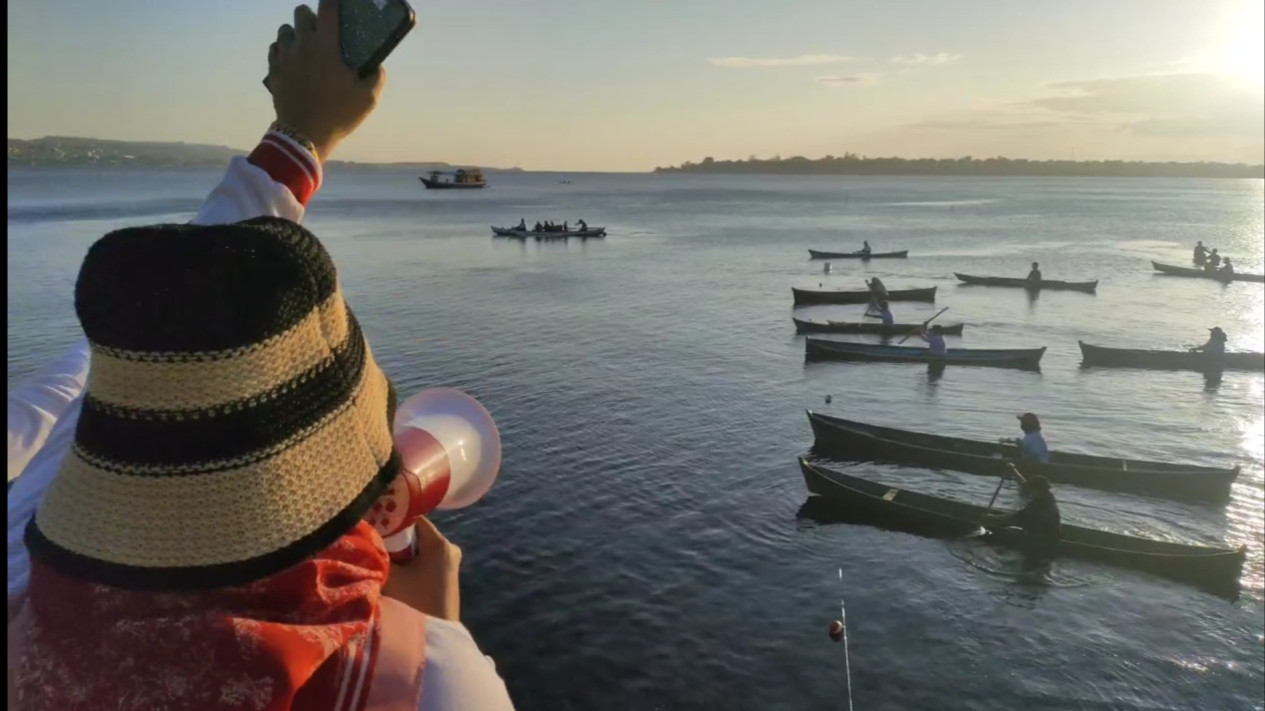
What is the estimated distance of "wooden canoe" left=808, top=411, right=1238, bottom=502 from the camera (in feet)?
76.5

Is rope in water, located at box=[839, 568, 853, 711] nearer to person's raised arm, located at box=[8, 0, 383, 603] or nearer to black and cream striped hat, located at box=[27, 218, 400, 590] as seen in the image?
person's raised arm, located at box=[8, 0, 383, 603]

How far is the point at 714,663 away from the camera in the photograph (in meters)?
16.0

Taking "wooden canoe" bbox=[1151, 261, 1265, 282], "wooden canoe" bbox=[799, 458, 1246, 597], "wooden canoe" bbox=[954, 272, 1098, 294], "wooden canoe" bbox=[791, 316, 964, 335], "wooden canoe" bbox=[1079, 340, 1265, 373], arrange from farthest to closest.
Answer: "wooden canoe" bbox=[1151, 261, 1265, 282]
"wooden canoe" bbox=[954, 272, 1098, 294]
"wooden canoe" bbox=[791, 316, 964, 335]
"wooden canoe" bbox=[1079, 340, 1265, 373]
"wooden canoe" bbox=[799, 458, 1246, 597]

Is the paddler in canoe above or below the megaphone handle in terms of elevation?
below

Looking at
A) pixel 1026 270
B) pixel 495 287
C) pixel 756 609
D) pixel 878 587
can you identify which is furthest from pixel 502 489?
pixel 1026 270

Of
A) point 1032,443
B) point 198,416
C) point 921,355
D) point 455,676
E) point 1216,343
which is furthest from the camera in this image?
point 921,355

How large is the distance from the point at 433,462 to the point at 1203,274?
7446 centimetres

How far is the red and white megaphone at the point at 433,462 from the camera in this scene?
187 cm

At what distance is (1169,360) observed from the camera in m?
38.2

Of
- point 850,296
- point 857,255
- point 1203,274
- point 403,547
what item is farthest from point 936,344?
point 857,255

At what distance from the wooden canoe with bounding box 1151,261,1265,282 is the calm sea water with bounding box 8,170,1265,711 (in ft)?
5.77

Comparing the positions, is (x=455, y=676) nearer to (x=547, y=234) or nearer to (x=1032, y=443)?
(x=1032, y=443)

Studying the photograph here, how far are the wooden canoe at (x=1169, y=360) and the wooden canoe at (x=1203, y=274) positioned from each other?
28.3m

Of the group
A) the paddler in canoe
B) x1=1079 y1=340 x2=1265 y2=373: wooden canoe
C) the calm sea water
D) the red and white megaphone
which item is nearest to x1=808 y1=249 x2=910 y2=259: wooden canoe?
the calm sea water
